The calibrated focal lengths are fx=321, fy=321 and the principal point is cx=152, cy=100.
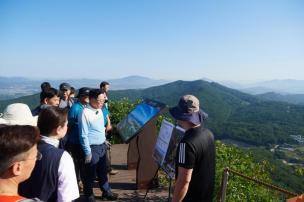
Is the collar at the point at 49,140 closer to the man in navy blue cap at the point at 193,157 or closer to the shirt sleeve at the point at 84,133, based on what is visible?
the man in navy blue cap at the point at 193,157

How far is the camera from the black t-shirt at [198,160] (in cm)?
297

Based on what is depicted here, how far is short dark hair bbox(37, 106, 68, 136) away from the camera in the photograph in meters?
2.81

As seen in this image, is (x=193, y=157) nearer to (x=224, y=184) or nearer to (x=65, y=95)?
(x=224, y=184)

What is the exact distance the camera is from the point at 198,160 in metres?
3.05

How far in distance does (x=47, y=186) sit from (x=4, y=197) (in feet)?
3.62

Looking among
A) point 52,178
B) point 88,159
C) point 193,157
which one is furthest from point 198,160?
point 88,159

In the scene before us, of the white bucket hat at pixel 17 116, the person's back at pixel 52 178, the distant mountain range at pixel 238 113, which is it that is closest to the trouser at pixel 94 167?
the white bucket hat at pixel 17 116

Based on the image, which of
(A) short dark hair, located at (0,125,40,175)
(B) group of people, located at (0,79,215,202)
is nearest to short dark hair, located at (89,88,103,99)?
(B) group of people, located at (0,79,215,202)

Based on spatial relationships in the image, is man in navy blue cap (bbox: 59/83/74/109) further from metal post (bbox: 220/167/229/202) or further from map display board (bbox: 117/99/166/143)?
metal post (bbox: 220/167/229/202)

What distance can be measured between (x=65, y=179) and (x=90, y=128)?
88.9 inches

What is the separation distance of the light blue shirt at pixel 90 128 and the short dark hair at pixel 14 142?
294 cm

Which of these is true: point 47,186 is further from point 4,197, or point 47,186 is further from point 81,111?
point 81,111

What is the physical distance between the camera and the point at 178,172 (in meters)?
3.08

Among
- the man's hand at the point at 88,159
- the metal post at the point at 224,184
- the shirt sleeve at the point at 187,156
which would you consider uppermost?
the shirt sleeve at the point at 187,156
